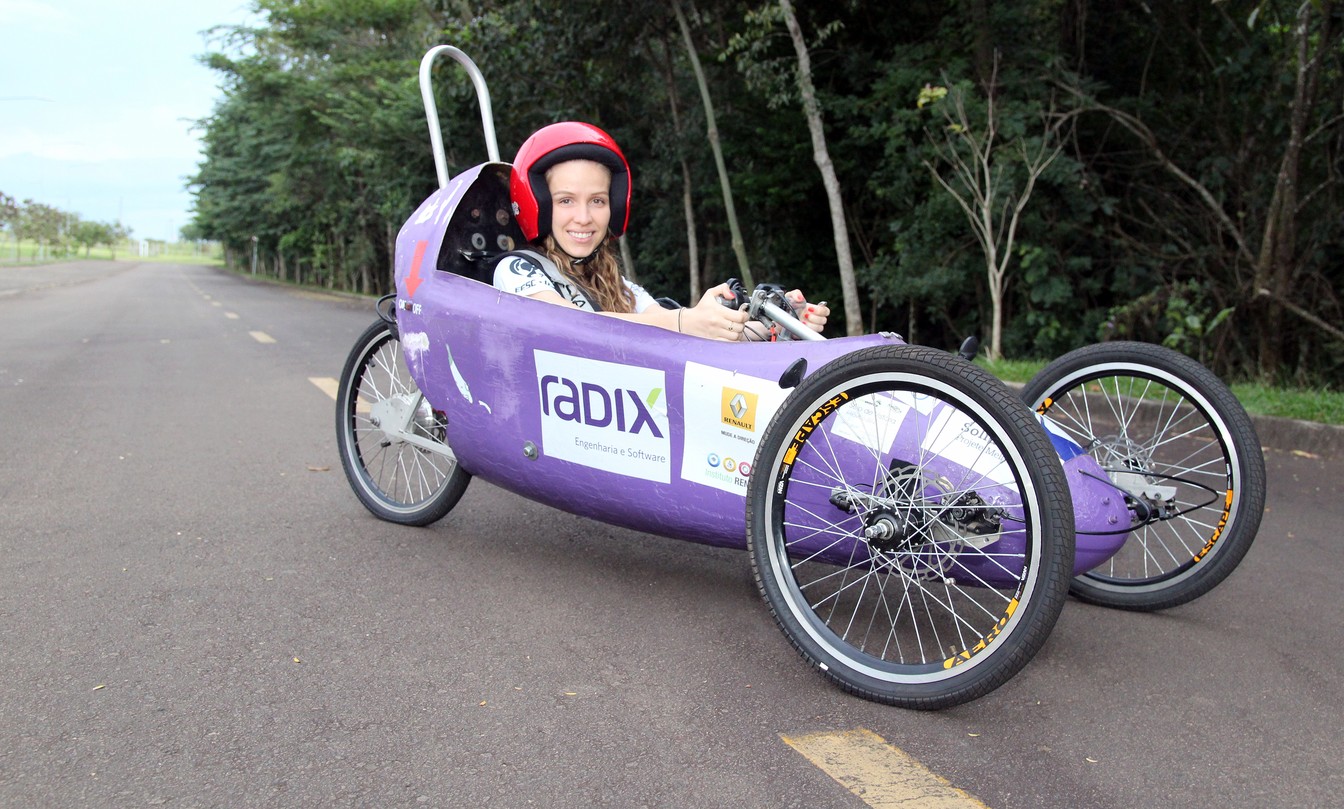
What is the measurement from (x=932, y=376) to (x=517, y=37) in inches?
633

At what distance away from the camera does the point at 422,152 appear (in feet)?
75.0

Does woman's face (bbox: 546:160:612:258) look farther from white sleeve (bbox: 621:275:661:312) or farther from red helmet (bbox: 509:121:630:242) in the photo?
white sleeve (bbox: 621:275:661:312)

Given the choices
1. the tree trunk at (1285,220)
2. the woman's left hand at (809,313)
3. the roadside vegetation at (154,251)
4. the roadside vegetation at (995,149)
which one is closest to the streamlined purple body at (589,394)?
the woman's left hand at (809,313)

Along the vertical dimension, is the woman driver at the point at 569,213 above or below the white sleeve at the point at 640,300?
above

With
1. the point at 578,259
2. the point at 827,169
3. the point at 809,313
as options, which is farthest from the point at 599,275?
the point at 827,169

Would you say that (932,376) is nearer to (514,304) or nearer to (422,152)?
(514,304)

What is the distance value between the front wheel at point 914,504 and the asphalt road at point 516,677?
0.52 ft

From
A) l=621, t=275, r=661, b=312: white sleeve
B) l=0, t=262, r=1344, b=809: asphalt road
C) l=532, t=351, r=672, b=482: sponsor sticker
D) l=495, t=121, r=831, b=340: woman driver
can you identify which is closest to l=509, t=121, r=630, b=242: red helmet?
l=495, t=121, r=831, b=340: woman driver

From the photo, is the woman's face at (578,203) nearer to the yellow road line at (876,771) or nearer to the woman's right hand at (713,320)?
the woman's right hand at (713,320)

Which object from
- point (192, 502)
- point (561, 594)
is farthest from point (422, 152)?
point (561, 594)

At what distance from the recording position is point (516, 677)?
8.93 feet

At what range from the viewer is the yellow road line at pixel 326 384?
8055mm

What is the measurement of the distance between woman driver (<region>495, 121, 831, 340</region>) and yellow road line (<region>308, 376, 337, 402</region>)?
4.59m

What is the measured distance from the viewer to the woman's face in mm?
3639
